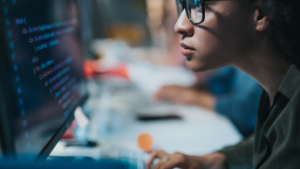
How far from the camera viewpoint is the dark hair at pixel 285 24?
497 millimetres

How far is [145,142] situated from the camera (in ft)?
2.97

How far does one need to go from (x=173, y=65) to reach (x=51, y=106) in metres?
1.99

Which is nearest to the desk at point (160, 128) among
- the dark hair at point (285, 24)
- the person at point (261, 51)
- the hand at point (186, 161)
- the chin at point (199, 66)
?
the hand at point (186, 161)

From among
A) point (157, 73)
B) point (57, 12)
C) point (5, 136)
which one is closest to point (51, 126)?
point (5, 136)

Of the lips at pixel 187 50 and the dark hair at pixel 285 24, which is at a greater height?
the dark hair at pixel 285 24

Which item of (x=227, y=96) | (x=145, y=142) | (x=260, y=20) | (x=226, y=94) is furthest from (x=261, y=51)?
(x=226, y=94)

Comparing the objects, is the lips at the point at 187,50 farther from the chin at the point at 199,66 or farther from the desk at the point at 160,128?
the desk at the point at 160,128

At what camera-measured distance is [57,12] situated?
26.0 inches

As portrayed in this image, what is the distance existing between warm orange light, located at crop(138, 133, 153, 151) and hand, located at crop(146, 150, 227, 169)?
166mm

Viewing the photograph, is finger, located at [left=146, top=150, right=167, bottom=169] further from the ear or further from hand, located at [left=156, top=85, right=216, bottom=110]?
hand, located at [left=156, top=85, right=216, bottom=110]

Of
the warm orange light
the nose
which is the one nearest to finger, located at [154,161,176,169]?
the warm orange light

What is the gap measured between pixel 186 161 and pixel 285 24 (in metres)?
0.41

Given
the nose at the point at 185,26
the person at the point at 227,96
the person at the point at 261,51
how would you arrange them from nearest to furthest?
the person at the point at 261,51 → the nose at the point at 185,26 → the person at the point at 227,96

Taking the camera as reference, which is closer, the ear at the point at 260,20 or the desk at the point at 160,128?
the ear at the point at 260,20
